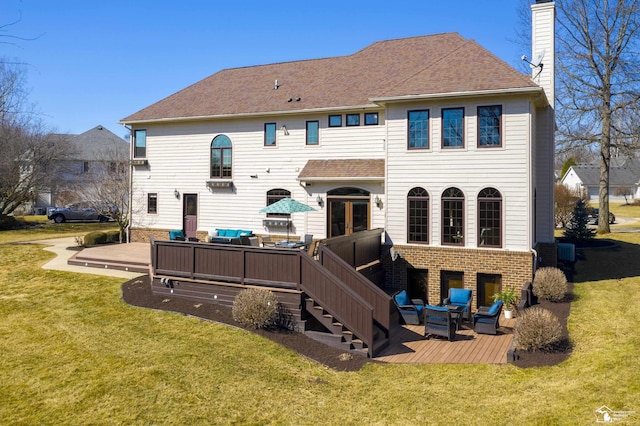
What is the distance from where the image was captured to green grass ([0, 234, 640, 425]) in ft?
25.0

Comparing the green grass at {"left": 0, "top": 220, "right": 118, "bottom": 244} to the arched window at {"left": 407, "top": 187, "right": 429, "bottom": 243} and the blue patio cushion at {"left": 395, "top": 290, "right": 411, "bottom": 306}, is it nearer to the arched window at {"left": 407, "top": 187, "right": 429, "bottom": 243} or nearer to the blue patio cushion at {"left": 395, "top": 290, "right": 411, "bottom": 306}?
the arched window at {"left": 407, "top": 187, "right": 429, "bottom": 243}

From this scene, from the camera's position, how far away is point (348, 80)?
20047 millimetres

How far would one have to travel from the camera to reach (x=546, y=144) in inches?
685

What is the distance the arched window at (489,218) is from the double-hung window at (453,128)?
184 centimetres

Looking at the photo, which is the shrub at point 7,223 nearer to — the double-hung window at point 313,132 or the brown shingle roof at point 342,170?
the brown shingle roof at point 342,170

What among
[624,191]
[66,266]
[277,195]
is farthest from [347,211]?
[624,191]

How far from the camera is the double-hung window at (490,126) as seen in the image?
578 inches

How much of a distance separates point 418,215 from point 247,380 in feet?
29.1

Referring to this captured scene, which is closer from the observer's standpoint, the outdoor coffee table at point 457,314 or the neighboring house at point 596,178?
the outdoor coffee table at point 457,314

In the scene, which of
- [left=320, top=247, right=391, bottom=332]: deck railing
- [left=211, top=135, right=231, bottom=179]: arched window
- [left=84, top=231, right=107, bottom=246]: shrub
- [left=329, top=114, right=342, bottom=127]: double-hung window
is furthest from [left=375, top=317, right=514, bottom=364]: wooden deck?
[left=84, top=231, right=107, bottom=246]: shrub

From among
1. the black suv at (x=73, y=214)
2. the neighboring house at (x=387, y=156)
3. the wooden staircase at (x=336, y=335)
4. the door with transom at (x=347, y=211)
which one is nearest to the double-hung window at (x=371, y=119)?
the neighboring house at (x=387, y=156)

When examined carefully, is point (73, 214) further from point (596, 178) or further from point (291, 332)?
point (596, 178)

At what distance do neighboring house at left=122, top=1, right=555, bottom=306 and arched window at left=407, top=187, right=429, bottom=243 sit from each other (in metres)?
0.03

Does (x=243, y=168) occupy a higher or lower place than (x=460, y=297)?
higher
